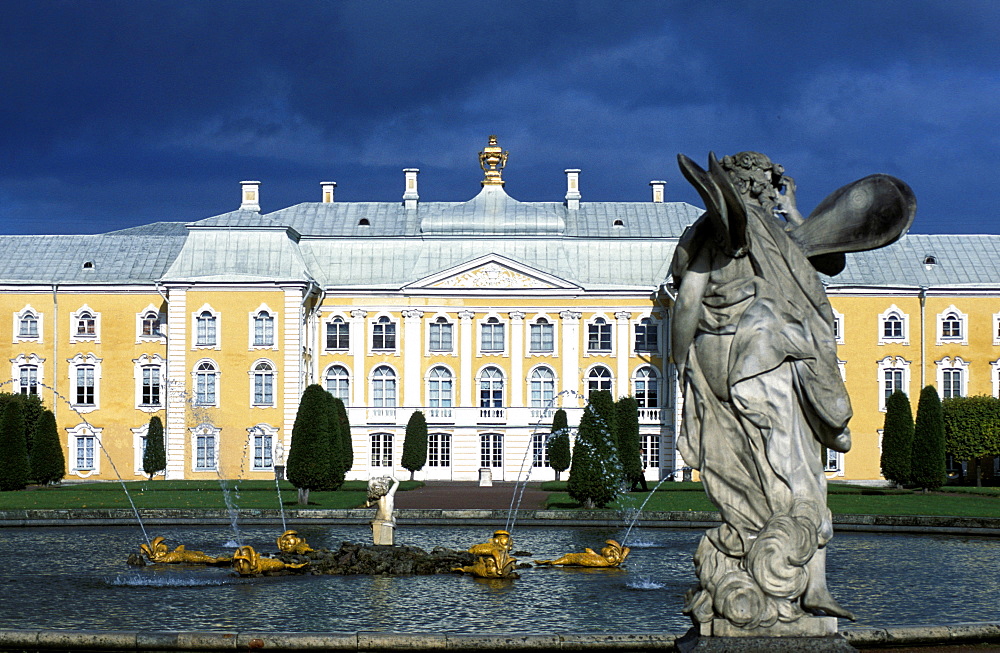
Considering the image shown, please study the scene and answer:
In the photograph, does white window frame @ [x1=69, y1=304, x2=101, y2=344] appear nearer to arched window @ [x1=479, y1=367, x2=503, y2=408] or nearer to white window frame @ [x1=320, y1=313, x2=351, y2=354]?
white window frame @ [x1=320, y1=313, x2=351, y2=354]

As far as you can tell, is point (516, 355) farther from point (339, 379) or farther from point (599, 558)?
point (599, 558)

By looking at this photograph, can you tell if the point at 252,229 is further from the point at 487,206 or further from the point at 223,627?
the point at 223,627

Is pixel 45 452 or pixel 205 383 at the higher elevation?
pixel 205 383

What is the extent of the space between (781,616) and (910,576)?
29.6 ft

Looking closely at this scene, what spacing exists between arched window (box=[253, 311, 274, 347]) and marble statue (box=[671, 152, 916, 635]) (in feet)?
147

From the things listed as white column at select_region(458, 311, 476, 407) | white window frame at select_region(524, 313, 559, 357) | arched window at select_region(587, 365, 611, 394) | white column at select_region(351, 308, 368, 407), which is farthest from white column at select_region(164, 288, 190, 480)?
arched window at select_region(587, 365, 611, 394)

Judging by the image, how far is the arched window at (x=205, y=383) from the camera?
165ft

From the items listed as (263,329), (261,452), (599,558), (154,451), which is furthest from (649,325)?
(599,558)

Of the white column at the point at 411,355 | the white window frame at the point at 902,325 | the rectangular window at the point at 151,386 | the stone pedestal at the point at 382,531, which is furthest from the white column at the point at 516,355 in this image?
the stone pedestal at the point at 382,531

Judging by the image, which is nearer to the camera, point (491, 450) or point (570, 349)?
point (491, 450)

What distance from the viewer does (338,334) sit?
53438mm

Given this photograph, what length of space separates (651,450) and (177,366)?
753 inches

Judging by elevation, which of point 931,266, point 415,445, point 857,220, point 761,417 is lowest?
point 415,445

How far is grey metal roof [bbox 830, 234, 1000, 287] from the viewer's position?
53.7m
